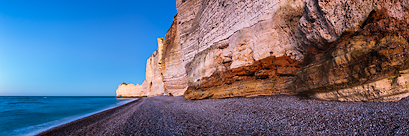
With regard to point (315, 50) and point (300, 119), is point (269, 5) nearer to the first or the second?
point (315, 50)

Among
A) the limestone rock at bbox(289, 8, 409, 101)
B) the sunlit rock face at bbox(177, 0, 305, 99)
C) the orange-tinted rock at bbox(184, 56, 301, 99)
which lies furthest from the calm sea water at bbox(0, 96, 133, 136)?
the limestone rock at bbox(289, 8, 409, 101)

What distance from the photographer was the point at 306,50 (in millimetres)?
5609

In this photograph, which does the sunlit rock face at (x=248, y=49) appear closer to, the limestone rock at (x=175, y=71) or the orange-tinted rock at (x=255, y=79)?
the orange-tinted rock at (x=255, y=79)

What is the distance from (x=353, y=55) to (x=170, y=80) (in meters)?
18.3

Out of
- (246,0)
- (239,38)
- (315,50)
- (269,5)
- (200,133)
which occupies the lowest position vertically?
(200,133)

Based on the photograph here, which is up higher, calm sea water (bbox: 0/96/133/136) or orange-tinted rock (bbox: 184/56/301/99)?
orange-tinted rock (bbox: 184/56/301/99)

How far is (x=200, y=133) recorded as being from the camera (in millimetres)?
3586

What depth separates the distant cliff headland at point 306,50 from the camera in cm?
338

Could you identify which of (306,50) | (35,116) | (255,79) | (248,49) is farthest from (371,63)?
(35,116)

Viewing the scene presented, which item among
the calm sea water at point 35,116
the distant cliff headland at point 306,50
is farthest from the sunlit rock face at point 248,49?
the calm sea water at point 35,116

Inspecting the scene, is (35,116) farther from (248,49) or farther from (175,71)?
(248,49)

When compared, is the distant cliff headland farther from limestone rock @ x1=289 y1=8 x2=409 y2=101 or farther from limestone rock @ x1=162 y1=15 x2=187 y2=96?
limestone rock @ x1=162 y1=15 x2=187 y2=96

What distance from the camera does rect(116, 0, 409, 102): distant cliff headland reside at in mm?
3377

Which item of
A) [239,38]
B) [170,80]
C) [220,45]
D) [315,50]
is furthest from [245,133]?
[170,80]
